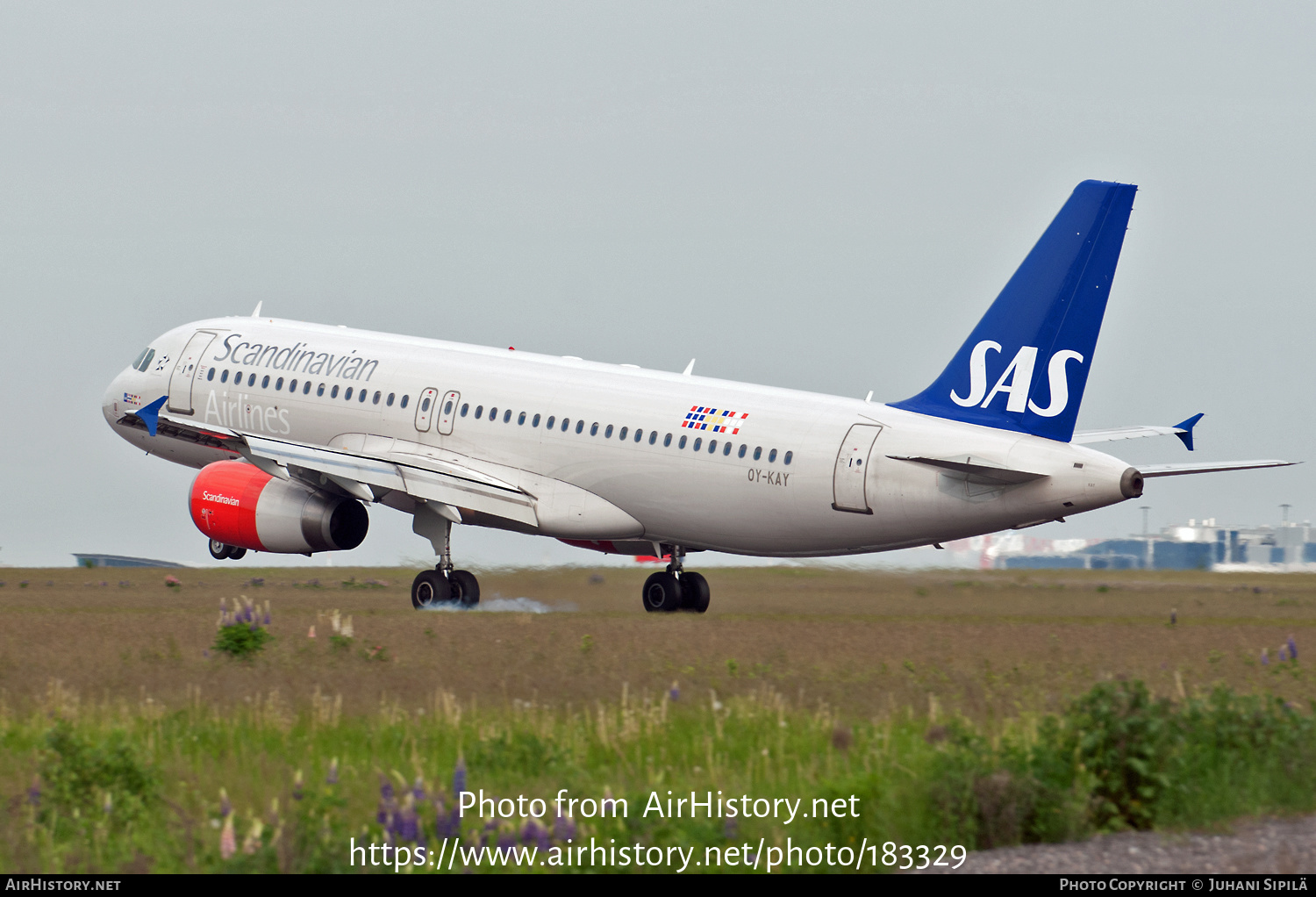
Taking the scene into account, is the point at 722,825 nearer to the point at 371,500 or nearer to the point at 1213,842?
the point at 1213,842

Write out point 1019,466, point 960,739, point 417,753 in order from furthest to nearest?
point 1019,466 → point 417,753 → point 960,739

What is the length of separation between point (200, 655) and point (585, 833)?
11.7m

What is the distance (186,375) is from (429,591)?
9014mm

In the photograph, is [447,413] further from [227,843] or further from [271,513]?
[227,843]

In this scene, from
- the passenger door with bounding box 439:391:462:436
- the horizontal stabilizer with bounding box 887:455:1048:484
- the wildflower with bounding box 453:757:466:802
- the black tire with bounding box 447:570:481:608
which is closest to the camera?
the wildflower with bounding box 453:757:466:802

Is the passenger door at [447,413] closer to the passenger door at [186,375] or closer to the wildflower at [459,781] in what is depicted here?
the passenger door at [186,375]

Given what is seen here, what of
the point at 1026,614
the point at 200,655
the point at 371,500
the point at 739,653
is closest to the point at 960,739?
the point at 739,653

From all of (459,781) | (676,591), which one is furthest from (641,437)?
(459,781)

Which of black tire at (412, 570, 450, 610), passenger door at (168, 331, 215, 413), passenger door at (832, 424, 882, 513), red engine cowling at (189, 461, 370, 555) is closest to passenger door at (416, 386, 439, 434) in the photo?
red engine cowling at (189, 461, 370, 555)

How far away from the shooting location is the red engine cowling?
33781mm

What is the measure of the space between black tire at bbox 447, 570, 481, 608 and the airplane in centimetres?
5

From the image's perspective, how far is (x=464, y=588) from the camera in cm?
3362

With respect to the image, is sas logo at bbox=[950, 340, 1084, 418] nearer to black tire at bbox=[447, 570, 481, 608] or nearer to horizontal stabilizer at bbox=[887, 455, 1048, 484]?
horizontal stabilizer at bbox=[887, 455, 1048, 484]

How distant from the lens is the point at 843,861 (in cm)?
1141
